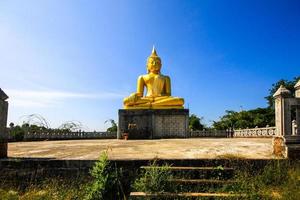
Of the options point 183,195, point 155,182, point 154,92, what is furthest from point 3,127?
point 154,92

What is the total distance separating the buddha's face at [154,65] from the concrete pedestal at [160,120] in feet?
13.1

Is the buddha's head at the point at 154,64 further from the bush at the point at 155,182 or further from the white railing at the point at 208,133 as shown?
the bush at the point at 155,182

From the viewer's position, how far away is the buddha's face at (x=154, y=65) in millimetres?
21453

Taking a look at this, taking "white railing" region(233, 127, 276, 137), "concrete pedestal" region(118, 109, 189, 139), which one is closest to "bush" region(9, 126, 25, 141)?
"concrete pedestal" region(118, 109, 189, 139)

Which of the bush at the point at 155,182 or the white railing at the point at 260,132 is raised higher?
the white railing at the point at 260,132

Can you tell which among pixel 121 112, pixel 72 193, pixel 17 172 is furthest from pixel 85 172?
pixel 121 112

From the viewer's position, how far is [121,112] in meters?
18.8

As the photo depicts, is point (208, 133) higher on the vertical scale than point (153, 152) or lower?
higher

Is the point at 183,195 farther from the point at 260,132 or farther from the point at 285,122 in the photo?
the point at 260,132

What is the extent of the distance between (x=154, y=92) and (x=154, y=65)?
2.17m

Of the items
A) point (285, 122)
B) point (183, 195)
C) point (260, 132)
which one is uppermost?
point (285, 122)

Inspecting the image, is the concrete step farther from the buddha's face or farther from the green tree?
the green tree

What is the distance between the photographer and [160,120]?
18.9m

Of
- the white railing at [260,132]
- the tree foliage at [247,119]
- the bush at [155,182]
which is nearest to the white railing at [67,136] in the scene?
the white railing at [260,132]
